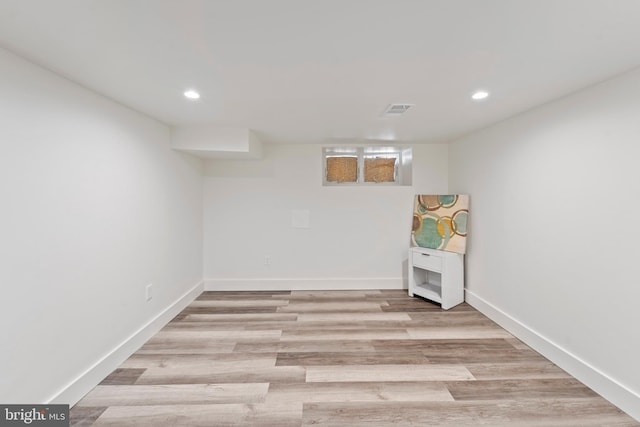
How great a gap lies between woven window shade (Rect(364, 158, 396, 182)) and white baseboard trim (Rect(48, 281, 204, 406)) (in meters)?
3.01

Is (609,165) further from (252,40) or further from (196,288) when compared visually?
(196,288)

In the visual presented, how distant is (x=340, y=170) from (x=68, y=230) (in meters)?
3.13

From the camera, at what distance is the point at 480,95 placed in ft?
7.09

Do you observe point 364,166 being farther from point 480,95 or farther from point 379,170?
point 480,95

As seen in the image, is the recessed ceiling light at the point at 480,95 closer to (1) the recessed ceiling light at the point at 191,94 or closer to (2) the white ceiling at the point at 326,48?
(2) the white ceiling at the point at 326,48

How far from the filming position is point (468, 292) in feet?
11.6

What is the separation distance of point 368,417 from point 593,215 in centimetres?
208

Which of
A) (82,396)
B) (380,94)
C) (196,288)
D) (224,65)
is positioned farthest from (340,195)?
(82,396)

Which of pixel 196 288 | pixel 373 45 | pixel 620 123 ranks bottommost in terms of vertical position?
pixel 196 288

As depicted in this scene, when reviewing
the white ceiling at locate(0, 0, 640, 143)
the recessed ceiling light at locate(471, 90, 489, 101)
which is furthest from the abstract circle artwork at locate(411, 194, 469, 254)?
the recessed ceiling light at locate(471, 90, 489, 101)

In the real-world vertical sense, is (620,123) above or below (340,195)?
above

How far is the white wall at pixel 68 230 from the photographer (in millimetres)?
1487

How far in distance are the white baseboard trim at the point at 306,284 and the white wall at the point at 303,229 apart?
→ 1cm

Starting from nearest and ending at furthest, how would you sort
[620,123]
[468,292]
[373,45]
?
[373,45], [620,123], [468,292]
